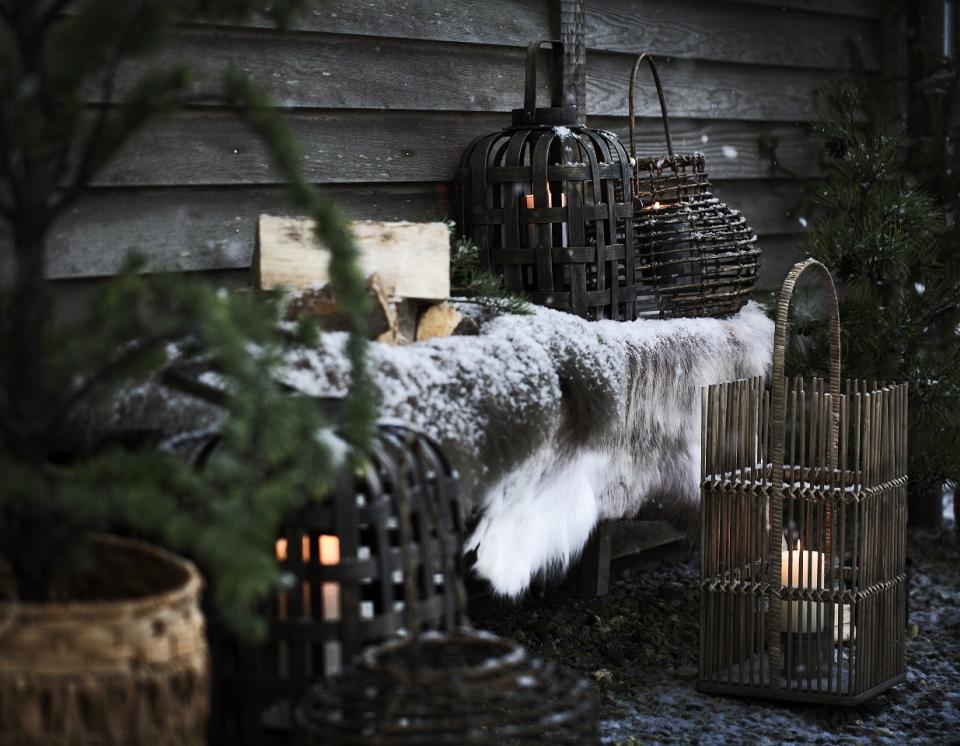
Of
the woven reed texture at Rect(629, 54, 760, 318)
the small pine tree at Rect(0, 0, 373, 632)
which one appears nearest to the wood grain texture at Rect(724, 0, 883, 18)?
the woven reed texture at Rect(629, 54, 760, 318)

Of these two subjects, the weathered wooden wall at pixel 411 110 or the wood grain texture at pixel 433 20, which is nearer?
the weathered wooden wall at pixel 411 110

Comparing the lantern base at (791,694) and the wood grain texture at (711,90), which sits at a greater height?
the wood grain texture at (711,90)

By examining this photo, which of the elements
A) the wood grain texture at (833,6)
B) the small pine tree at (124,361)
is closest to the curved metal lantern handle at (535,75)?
the wood grain texture at (833,6)

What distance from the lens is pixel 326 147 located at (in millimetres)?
3342

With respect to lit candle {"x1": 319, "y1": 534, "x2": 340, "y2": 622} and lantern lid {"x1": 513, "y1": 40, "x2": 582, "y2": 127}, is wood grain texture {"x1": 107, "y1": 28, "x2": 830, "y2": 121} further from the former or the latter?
lit candle {"x1": 319, "y1": 534, "x2": 340, "y2": 622}

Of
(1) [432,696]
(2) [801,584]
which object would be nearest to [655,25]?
(2) [801,584]

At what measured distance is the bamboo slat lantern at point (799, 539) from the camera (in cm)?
322

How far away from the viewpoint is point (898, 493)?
3.40 meters

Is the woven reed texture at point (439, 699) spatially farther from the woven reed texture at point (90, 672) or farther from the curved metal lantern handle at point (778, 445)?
the curved metal lantern handle at point (778, 445)

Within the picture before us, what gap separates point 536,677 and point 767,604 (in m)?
1.58

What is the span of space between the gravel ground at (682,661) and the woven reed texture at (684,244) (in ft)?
3.28

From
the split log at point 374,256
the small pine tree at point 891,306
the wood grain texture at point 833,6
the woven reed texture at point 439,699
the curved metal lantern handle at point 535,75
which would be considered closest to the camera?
the woven reed texture at point 439,699

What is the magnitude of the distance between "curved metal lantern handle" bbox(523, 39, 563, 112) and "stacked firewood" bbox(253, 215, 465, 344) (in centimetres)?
72

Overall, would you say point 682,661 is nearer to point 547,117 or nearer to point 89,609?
point 547,117
